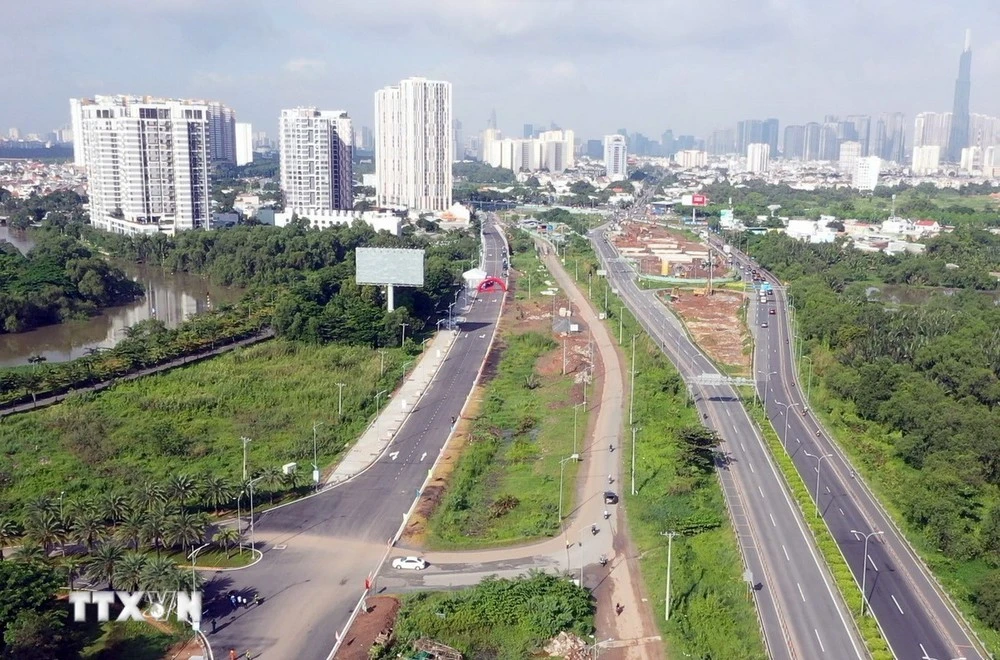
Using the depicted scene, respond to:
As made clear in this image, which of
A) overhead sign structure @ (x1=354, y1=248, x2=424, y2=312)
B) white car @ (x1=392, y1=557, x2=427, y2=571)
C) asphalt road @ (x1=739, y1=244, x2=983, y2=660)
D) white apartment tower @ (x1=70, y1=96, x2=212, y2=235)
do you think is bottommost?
asphalt road @ (x1=739, y1=244, x2=983, y2=660)

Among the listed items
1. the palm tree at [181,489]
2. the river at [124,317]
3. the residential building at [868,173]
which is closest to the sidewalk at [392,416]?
the palm tree at [181,489]

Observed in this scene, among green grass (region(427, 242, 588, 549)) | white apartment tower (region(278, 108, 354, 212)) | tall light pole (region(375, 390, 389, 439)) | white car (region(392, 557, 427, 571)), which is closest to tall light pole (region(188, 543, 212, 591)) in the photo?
white car (region(392, 557, 427, 571))

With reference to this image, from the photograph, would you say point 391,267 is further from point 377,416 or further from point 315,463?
point 315,463

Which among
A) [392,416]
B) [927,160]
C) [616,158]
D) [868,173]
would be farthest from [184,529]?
[927,160]

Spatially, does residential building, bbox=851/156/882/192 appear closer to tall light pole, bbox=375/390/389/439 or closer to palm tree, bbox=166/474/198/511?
tall light pole, bbox=375/390/389/439

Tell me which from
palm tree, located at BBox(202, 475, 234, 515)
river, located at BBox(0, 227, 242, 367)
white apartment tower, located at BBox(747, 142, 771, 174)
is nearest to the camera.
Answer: palm tree, located at BBox(202, 475, 234, 515)

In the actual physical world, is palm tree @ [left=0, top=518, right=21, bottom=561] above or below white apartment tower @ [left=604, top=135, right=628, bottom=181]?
below
